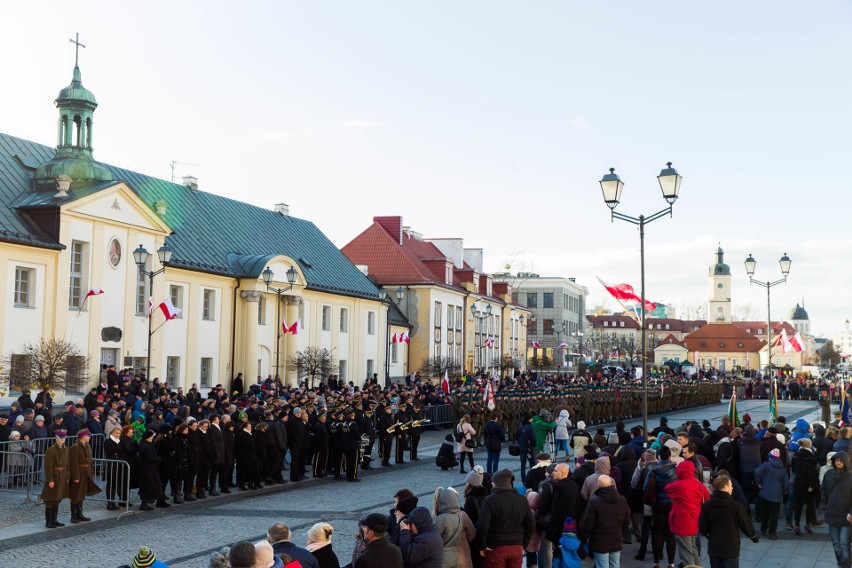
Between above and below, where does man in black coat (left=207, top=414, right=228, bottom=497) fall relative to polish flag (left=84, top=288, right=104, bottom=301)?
below

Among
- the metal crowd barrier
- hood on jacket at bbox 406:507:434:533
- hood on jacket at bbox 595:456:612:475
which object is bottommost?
the metal crowd barrier

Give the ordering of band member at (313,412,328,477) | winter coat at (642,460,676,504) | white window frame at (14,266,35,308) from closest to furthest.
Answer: winter coat at (642,460,676,504) → band member at (313,412,328,477) → white window frame at (14,266,35,308)

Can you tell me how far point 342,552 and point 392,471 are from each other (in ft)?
33.8

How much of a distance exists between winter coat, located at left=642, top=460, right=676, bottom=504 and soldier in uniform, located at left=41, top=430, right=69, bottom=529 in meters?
9.63

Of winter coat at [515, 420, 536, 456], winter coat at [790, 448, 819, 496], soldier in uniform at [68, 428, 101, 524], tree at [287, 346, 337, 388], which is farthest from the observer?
tree at [287, 346, 337, 388]

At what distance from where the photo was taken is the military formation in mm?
→ 30078

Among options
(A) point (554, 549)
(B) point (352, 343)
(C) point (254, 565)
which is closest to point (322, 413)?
(A) point (554, 549)

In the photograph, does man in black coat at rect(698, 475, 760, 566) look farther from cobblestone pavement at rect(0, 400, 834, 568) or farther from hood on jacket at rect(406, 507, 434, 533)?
hood on jacket at rect(406, 507, 434, 533)

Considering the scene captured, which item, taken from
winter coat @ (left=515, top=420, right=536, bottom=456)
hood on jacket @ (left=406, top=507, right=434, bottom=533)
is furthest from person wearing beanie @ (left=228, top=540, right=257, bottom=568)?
winter coat @ (left=515, top=420, right=536, bottom=456)

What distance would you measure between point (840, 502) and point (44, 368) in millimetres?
20496

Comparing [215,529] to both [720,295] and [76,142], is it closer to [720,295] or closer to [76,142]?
[76,142]

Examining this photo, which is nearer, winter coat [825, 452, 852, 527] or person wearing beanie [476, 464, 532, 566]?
person wearing beanie [476, 464, 532, 566]

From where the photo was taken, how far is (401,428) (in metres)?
25.2

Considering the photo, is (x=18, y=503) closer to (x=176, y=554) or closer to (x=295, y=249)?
(x=176, y=554)
